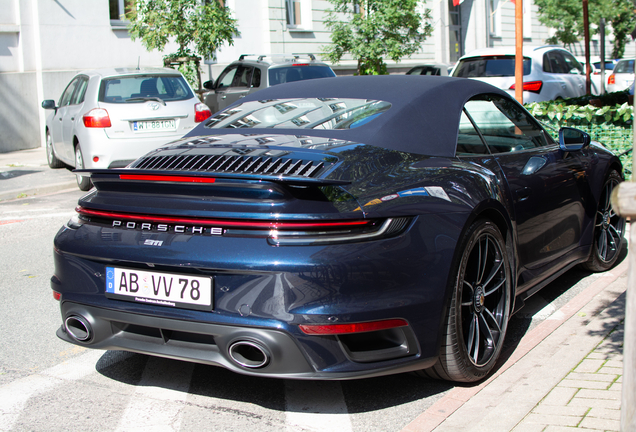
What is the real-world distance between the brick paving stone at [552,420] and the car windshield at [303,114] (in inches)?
63.9

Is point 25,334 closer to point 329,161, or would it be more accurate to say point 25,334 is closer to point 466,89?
point 329,161

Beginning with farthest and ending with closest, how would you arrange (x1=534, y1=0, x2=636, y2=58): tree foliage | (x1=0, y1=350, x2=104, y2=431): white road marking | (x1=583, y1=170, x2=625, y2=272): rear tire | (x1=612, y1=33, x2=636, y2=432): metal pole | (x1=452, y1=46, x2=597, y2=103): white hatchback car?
(x1=534, y1=0, x2=636, y2=58): tree foliage, (x1=452, y1=46, x2=597, y2=103): white hatchback car, (x1=583, y1=170, x2=625, y2=272): rear tire, (x1=0, y1=350, x2=104, y2=431): white road marking, (x1=612, y1=33, x2=636, y2=432): metal pole

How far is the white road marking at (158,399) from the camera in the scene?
3.13 m

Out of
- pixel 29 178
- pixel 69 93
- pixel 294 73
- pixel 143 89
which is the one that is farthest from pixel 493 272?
pixel 294 73

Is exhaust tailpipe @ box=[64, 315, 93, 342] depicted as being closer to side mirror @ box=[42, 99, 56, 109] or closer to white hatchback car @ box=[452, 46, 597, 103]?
side mirror @ box=[42, 99, 56, 109]

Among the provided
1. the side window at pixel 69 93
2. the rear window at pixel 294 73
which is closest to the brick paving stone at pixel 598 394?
the side window at pixel 69 93

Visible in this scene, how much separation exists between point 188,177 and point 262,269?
56cm

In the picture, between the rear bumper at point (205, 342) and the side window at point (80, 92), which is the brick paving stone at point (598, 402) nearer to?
the rear bumper at point (205, 342)

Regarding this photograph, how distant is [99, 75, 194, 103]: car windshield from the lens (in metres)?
9.90

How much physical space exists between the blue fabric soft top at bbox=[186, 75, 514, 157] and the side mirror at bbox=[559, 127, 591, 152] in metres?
0.54

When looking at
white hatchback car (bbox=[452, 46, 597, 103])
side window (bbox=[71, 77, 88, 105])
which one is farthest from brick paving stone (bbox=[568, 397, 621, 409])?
white hatchback car (bbox=[452, 46, 597, 103])

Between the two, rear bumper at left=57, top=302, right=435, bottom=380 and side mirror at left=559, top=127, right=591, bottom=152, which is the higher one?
side mirror at left=559, top=127, right=591, bottom=152

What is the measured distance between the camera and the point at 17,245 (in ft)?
22.6

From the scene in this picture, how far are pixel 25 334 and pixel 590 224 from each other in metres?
3.78
